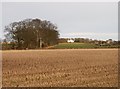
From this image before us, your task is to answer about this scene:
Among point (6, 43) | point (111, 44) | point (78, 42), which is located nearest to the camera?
point (6, 43)

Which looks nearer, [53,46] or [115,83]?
[115,83]

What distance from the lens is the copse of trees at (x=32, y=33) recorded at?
278 feet

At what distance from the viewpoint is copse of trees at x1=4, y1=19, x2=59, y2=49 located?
278 ft

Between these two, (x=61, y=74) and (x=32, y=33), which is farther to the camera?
(x=32, y=33)

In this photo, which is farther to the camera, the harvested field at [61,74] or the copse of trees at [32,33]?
the copse of trees at [32,33]

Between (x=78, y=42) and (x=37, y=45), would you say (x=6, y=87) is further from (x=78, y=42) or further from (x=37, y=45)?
(x=78, y=42)

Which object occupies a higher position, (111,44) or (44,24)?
(44,24)

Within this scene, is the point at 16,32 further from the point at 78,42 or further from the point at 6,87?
the point at 6,87

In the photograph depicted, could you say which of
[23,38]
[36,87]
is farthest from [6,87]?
[23,38]

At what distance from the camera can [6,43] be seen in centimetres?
8406

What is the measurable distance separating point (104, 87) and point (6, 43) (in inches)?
2990

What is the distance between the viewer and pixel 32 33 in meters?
85.9

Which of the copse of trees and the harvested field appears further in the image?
the copse of trees

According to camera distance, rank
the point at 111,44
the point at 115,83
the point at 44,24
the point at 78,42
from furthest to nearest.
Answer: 1. the point at 78,42
2. the point at 111,44
3. the point at 44,24
4. the point at 115,83
